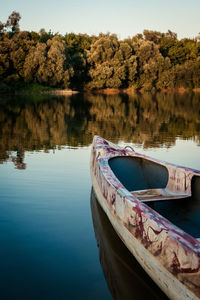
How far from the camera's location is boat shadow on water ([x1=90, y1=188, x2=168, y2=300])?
3734mm

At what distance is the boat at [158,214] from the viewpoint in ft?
9.50

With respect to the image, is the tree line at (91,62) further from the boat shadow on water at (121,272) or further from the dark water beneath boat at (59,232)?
the boat shadow on water at (121,272)

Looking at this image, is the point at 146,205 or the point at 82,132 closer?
the point at 146,205

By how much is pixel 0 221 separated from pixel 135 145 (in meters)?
8.23

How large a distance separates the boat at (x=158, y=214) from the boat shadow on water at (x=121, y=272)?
0.31 m

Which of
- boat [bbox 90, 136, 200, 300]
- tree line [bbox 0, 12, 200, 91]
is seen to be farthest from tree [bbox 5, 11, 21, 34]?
boat [bbox 90, 136, 200, 300]

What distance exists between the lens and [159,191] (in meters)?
5.67

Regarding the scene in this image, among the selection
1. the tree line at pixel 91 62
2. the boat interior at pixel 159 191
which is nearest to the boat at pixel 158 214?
the boat interior at pixel 159 191

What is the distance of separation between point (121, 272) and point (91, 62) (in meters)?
62.3

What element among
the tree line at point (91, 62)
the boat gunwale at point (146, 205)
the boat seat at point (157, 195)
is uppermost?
the tree line at point (91, 62)

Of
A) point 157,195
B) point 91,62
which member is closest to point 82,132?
point 157,195

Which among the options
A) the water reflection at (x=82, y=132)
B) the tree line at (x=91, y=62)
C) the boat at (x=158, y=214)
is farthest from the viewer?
the tree line at (x=91, y=62)

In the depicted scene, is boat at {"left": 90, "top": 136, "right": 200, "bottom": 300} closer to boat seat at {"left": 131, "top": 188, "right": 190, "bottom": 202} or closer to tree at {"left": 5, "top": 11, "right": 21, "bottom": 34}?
boat seat at {"left": 131, "top": 188, "right": 190, "bottom": 202}

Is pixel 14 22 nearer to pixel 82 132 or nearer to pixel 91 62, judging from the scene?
pixel 91 62
